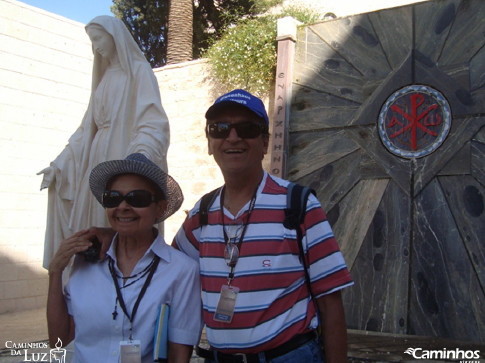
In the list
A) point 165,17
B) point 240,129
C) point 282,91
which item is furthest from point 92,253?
point 165,17

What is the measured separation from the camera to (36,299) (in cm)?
787

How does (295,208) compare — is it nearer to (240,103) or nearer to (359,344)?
(240,103)

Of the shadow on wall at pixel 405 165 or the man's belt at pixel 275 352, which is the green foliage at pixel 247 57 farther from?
the man's belt at pixel 275 352

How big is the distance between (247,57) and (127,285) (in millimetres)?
6312

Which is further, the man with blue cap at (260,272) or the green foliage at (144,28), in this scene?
the green foliage at (144,28)

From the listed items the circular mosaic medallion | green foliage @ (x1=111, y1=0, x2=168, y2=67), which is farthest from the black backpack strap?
green foliage @ (x1=111, y1=0, x2=168, y2=67)

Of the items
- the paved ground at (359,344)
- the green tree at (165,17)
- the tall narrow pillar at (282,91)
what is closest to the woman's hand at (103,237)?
the paved ground at (359,344)

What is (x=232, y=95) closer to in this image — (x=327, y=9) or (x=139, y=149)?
(x=139, y=149)

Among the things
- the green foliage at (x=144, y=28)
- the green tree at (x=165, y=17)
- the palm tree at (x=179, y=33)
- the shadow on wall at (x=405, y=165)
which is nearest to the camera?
the shadow on wall at (x=405, y=165)

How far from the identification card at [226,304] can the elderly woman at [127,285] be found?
7.5 inches

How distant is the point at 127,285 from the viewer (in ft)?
6.08

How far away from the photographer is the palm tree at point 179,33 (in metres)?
11.6

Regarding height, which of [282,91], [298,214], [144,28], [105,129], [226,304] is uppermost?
[144,28]

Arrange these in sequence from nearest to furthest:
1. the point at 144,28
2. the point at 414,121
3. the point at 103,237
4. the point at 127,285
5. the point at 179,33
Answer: the point at 127,285, the point at 103,237, the point at 414,121, the point at 179,33, the point at 144,28
